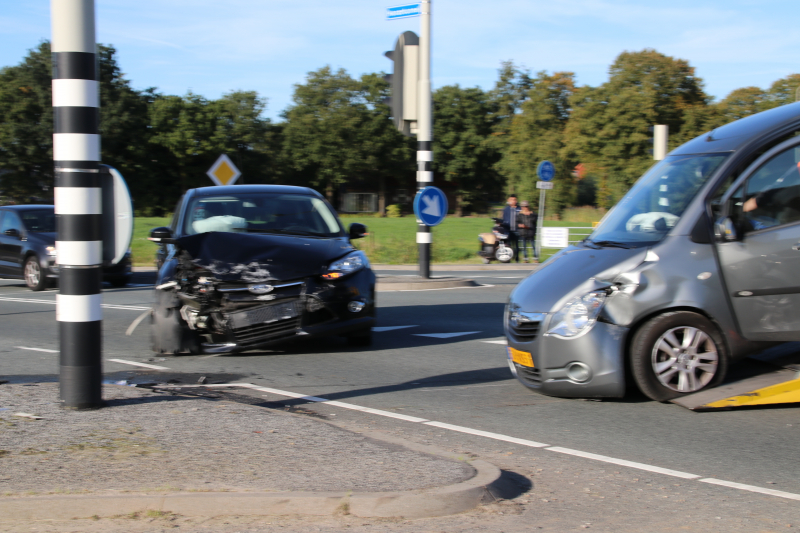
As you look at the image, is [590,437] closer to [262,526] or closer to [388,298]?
[262,526]

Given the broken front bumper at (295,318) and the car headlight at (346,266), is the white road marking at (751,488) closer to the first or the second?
A: the broken front bumper at (295,318)

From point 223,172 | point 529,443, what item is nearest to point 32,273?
point 223,172

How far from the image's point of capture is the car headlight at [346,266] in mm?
7957

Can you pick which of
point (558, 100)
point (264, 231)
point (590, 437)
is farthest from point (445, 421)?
point (558, 100)

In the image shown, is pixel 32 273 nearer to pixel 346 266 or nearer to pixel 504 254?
pixel 346 266

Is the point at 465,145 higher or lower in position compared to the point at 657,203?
higher

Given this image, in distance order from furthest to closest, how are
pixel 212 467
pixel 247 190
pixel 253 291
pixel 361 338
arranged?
pixel 247 190, pixel 361 338, pixel 253 291, pixel 212 467

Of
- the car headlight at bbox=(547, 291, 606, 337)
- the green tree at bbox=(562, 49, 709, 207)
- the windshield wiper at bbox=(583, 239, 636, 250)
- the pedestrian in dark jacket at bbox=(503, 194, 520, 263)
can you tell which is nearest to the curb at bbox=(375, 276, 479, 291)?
the pedestrian in dark jacket at bbox=(503, 194, 520, 263)

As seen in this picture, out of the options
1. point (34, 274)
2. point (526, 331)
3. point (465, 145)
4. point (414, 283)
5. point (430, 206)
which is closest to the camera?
point (526, 331)

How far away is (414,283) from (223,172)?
4183mm

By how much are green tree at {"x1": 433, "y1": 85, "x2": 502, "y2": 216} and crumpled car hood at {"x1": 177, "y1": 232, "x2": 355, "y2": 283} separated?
2888 inches

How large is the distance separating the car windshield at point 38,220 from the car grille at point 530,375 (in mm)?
Result: 13432

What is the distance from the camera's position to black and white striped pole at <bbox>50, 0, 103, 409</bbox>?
17.0 ft

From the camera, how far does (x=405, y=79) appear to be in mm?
15445
